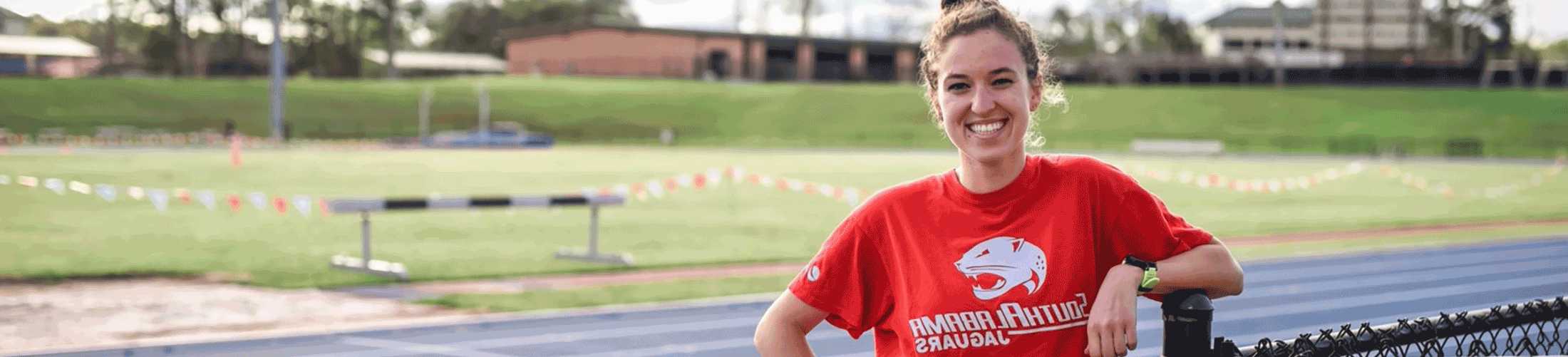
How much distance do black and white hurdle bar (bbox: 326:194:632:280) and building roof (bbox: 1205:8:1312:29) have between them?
84.3 m

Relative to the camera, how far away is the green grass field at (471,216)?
13953 mm

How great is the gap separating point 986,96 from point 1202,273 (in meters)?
0.48

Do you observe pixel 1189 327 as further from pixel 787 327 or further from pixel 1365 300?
pixel 1365 300

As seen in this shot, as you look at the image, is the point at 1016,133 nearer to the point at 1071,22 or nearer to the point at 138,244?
the point at 138,244

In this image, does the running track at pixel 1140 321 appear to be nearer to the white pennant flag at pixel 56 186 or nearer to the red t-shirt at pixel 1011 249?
the red t-shirt at pixel 1011 249

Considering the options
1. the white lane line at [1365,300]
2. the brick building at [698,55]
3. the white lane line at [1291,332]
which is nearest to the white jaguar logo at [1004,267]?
the white lane line at [1291,332]

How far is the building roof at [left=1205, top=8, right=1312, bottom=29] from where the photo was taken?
89.3 m

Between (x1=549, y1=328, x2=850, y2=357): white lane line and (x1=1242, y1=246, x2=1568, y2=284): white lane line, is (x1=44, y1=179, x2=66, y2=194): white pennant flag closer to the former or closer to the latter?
(x1=549, y1=328, x2=850, y2=357): white lane line

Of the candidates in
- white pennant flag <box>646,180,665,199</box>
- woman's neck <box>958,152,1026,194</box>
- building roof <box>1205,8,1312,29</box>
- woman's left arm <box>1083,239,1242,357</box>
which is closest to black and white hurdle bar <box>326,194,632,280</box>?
white pennant flag <box>646,180,665,199</box>

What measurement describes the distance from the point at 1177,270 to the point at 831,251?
64cm

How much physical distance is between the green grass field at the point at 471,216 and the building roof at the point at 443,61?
59.1m

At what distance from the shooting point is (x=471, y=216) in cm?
1906

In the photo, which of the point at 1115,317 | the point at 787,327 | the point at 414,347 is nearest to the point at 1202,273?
the point at 1115,317

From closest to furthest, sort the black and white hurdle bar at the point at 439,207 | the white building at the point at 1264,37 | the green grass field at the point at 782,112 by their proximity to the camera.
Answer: the black and white hurdle bar at the point at 439,207, the green grass field at the point at 782,112, the white building at the point at 1264,37
